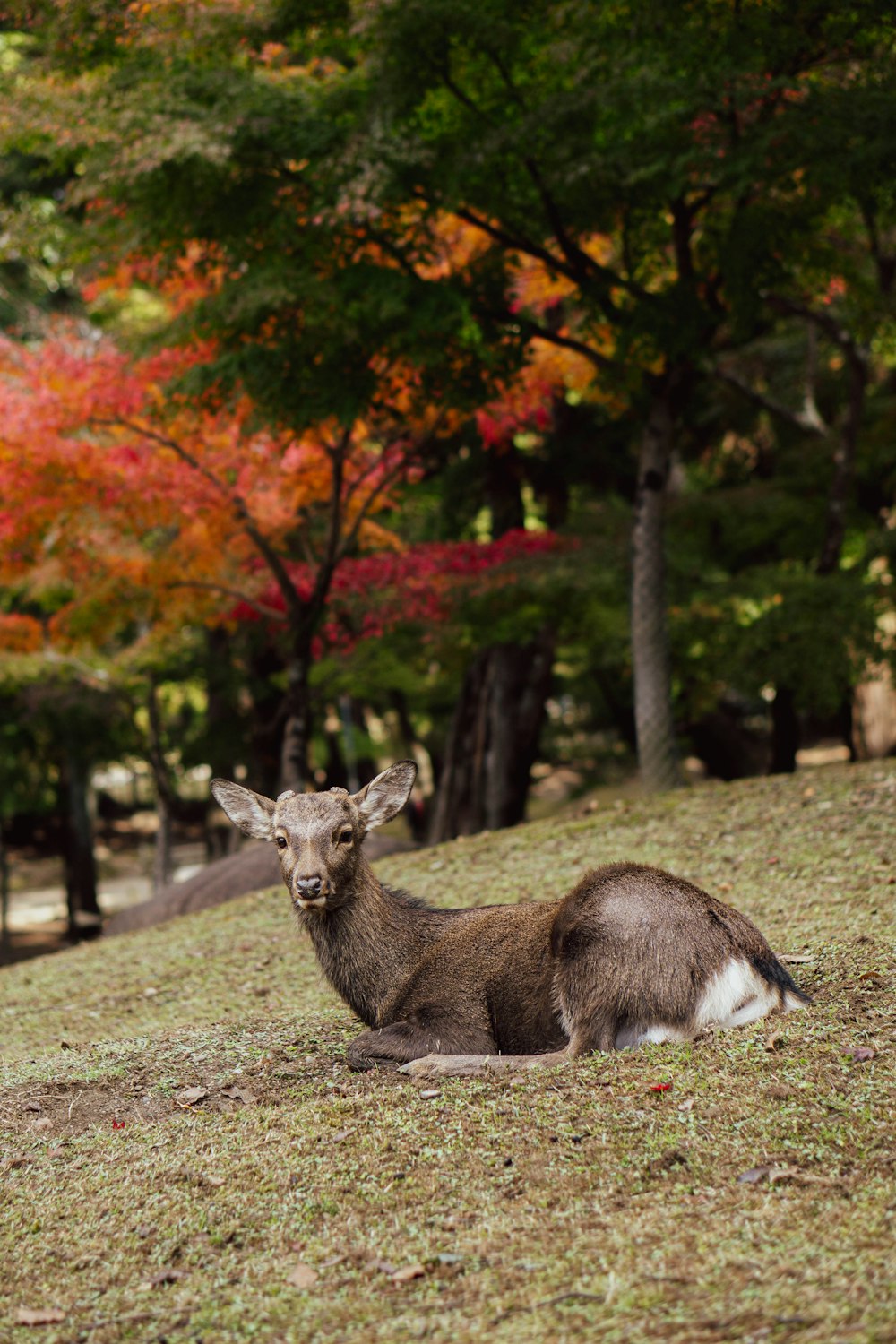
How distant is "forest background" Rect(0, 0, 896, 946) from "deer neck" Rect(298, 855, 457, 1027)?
602 centimetres

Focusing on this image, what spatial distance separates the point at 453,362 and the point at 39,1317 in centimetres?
929

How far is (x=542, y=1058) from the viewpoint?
4.48 m

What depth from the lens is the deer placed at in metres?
4.44

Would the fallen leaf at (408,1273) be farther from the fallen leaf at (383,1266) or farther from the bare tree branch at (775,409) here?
the bare tree branch at (775,409)

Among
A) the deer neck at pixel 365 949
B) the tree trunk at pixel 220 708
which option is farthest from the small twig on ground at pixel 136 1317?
the tree trunk at pixel 220 708

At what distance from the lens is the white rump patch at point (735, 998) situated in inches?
176

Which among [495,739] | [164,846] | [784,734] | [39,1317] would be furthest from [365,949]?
[164,846]

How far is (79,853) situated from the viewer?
869 inches

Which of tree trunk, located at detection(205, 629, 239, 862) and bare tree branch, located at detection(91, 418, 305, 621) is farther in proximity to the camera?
tree trunk, located at detection(205, 629, 239, 862)

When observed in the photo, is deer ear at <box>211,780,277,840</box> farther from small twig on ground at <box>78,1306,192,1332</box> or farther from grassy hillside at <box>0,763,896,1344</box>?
small twig on ground at <box>78,1306,192,1332</box>

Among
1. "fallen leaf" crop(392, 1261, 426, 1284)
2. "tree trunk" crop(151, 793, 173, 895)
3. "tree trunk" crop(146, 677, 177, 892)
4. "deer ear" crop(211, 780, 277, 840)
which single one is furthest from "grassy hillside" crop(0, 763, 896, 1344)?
"tree trunk" crop(151, 793, 173, 895)

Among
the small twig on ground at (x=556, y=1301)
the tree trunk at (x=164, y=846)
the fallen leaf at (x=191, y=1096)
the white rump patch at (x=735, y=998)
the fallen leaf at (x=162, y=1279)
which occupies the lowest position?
the tree trunk at (x=164, y=846)

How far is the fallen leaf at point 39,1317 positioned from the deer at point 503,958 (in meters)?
1.71

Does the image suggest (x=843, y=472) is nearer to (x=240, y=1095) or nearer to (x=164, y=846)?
(x=164, y=846)
